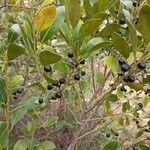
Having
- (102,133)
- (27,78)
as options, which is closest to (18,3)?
(27,78)

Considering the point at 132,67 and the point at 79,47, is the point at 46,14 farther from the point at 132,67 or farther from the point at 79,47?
the point at 132,67

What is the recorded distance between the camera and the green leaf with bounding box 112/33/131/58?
1.34 metres

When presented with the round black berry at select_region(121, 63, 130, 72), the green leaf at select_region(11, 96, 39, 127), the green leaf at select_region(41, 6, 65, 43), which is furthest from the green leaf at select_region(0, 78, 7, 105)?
the round black berry at select_region(121, 63, 130, 72)

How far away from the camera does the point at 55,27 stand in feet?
4.43

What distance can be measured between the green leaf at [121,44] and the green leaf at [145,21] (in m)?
0.08

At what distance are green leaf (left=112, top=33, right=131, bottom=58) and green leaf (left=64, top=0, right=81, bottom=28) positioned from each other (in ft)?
0.44

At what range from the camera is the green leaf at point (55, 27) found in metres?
1.33

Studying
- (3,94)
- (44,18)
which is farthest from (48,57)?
(3,94)

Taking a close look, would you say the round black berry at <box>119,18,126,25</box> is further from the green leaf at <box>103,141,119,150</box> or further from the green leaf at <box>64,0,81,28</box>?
the green leaf at <box>103,141,119,150</box>

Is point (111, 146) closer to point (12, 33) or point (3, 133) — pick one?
point (3, 133)

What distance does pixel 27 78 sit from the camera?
3.51m

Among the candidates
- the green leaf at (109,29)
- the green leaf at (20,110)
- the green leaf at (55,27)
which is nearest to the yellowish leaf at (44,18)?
the green leaf at (55,27)

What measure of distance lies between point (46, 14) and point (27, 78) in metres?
2.28

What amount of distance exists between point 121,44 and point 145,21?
15cm
